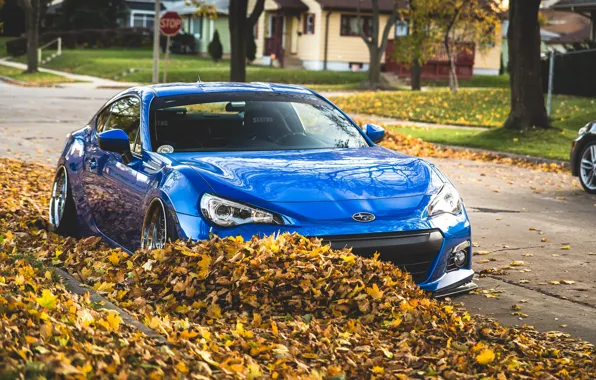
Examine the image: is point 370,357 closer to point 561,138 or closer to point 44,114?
A: point 561,138

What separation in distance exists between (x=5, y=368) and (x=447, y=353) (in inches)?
90.5

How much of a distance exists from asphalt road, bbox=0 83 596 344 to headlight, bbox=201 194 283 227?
156cm

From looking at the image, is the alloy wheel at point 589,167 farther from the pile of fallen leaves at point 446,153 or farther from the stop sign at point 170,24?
the stop sign at point 170,24

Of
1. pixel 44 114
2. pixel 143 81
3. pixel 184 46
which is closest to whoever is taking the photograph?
pixel 44 114

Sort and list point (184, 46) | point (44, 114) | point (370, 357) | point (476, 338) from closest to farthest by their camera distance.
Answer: point (370, 357), point (476, 338), point (44, 114), point (184, 46)

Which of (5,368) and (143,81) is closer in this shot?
(5,368)

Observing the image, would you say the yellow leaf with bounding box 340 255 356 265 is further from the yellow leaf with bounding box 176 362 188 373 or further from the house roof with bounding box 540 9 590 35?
the house roof with bounding box 540 9 590 35

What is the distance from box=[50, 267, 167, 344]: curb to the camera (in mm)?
5109

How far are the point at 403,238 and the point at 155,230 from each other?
1734 millimetres

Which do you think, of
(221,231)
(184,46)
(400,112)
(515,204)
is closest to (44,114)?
(400,112)

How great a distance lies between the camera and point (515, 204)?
42.2 feet

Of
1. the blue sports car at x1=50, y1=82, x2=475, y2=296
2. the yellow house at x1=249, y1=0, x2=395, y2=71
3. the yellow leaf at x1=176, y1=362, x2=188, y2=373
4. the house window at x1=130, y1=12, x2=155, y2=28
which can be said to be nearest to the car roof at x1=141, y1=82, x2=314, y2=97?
the blue sports car at x1=50, y1=82, x2=475, y2=296

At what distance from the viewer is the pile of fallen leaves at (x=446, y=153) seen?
18.2 m

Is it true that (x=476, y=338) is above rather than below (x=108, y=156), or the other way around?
below
